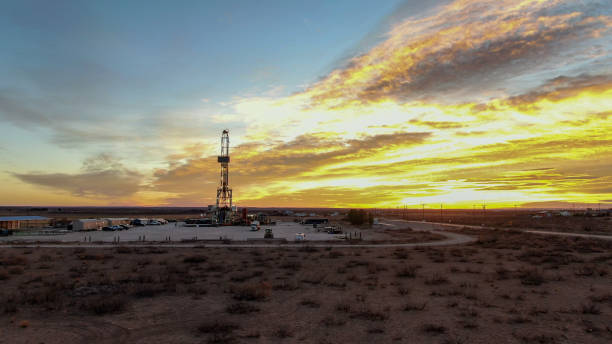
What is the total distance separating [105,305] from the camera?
16.9 meters

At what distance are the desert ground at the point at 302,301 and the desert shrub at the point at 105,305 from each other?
5 centimetres

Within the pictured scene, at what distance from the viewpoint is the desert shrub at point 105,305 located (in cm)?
1669

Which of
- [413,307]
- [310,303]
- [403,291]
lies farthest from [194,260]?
[413,307]

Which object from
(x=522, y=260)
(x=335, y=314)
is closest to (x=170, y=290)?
(x=335, y=314)

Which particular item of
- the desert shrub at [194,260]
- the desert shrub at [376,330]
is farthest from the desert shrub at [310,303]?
the desert shrub at [194,260]

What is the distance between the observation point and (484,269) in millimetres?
28531

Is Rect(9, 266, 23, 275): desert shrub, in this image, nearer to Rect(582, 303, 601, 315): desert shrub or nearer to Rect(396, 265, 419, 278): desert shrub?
Rect(396, 265, 419, 278): desert shrub

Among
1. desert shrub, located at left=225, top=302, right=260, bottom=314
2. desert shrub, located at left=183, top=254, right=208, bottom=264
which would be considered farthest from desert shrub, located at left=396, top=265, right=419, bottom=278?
desert shrub, located at left=183, top=254, right=208, bottom=264

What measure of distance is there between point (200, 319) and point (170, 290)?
5.99m

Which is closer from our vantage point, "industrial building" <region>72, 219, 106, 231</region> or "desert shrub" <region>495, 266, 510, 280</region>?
"desert shrub" <region>495, 266, 510, 280</region>

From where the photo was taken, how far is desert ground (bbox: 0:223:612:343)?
13.9 metres

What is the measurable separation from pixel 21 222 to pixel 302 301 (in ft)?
326

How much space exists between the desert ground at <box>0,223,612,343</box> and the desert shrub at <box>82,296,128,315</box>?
1.8 inches

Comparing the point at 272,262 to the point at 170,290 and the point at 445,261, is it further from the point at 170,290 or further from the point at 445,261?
the point at 445,261
